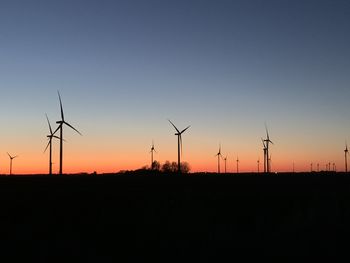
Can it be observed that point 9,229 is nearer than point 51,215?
Yes

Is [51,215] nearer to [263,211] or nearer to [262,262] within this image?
[263,211]

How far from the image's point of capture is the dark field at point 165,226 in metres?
26.2

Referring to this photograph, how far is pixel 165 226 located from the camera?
3394cm

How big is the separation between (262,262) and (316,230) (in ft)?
26.4

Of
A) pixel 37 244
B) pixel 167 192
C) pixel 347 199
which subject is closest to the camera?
pixel 37 244

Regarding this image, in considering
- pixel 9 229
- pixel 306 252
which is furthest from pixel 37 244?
pixel 306 252

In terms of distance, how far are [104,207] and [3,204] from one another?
8.86 m

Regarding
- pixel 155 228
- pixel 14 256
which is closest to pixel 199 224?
pixel 155 228

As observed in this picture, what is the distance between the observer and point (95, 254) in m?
26.8

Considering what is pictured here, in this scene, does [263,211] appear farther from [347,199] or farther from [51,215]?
[51,215]

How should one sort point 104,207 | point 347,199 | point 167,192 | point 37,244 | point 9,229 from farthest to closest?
point 167,192, point 347,199, point 104,207, point 9,229, point 37,244

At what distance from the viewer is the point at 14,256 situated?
85.5 feet

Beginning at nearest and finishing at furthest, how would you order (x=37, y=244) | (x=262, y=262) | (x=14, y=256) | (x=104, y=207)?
(x=262, y=262) < (x=14, y=256) < (x=37, y=244) < (x=104, y=207)

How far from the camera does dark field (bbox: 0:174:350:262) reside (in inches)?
1033
